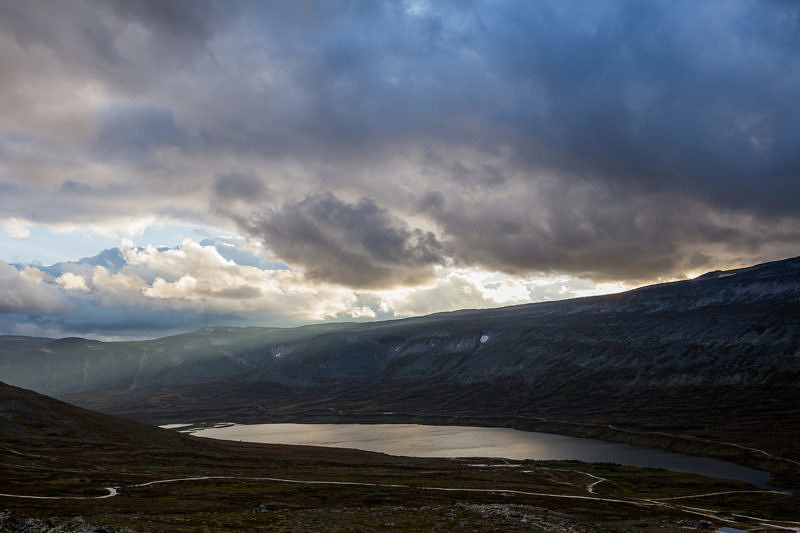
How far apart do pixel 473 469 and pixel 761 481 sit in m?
71.4

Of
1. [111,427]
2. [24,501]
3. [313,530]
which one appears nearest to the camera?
[313,530]

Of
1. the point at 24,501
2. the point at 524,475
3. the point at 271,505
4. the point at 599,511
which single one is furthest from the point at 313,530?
the point at 524,475

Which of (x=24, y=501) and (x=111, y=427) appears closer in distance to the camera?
(x=24, y=501)

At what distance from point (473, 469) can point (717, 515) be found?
2454 inches

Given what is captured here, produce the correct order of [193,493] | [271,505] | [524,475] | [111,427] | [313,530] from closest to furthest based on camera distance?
[313,530] < [271,505] < [193,493] < [524,475] < [111,427]

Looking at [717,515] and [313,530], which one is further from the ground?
[313,530]

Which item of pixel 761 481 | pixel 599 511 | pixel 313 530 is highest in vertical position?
pixel 313 530

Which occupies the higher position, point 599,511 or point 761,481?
point 599,511

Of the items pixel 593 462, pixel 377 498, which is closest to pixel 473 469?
pixel 593 462

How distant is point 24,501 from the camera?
2876 inches

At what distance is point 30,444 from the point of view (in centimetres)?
13775

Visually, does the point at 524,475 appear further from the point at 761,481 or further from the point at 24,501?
the point at 24,501

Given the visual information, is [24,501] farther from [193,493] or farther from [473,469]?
[473,469]

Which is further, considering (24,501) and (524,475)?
(524,475)
